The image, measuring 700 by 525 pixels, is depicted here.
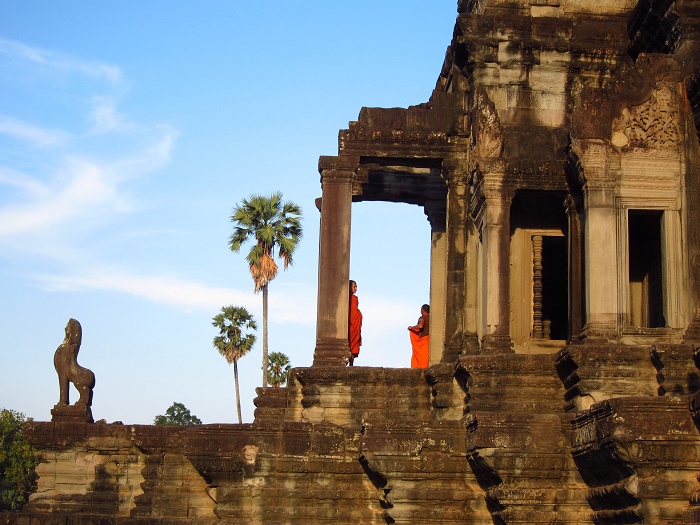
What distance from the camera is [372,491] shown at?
51.8 feet

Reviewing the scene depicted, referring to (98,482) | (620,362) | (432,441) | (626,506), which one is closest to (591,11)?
(620,362)

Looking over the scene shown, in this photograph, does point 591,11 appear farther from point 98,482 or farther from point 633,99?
point 98,482

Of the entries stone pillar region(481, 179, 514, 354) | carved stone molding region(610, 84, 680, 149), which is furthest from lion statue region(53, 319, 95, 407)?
carved stone molding region(610, 84, 680, 149)

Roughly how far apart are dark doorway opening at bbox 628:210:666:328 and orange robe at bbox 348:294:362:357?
4.66m

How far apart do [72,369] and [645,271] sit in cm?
985

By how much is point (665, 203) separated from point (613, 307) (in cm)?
165

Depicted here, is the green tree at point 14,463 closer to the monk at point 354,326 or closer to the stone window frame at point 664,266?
the monk at point 354,326

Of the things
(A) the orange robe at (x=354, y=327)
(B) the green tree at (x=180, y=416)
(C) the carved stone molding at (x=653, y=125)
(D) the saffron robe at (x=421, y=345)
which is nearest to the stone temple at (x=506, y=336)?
(C) the carved stone molding at (x=653, y=125)

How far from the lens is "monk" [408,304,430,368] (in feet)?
70.2

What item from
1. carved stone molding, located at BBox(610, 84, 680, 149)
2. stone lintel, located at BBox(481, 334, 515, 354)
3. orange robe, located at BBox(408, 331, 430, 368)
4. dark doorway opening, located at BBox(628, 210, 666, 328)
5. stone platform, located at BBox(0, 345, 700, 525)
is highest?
carved stone molding, located at BBox(610, 84, 680, 149)

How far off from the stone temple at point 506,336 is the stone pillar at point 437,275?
2.1 inches

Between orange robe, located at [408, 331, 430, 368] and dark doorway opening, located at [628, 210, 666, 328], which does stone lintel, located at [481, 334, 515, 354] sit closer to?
dark doorway opening, located at [628, 210, 666, 328]

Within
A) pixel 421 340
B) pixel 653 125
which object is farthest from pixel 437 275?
pixel 653 125

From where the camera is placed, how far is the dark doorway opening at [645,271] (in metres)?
18.1
